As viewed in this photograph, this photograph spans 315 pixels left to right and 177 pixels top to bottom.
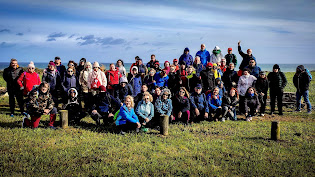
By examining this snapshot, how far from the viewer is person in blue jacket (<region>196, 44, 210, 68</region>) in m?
15.2

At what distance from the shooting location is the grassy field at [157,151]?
6328mm

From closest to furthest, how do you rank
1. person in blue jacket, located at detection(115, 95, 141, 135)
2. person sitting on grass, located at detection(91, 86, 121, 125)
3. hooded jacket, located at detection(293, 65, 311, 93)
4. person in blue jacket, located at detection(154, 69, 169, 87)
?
person in blue jacket, located at detection(115, 95, 141, 135) < person sitting on grass, located at detection(91, 86, 121, 125) < person in blue jacket, located at detection(154, 69, 169, 87) < hooded jacket, located at detection(293, 65, 311, 93)

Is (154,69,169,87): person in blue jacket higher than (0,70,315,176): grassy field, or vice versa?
(154,69,169,87): person in blue jacket

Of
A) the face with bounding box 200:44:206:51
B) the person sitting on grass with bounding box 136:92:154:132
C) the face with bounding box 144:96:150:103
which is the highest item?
the face with bounding box 200:44:206:51

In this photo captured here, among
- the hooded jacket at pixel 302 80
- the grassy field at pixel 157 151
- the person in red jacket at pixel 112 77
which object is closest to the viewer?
the grassy field at pixel 157 151

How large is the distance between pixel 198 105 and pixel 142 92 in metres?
2.59

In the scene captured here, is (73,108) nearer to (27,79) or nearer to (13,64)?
(27,79)

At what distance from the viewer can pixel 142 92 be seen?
11305mm

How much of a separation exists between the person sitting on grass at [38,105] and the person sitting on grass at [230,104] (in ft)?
24.7

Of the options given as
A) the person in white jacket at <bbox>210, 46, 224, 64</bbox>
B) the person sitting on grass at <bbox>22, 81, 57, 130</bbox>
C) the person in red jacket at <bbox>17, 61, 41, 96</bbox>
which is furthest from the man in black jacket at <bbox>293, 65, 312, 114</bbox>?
the person in red jacket at <bbox>17, 61, 41, 96</bbox>

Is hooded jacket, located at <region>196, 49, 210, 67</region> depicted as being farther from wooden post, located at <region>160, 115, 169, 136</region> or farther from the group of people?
wooden post, located at <region>160, 115, 169, 136</region>

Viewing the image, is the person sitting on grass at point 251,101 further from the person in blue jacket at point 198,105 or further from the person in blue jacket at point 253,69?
the person in blue jacket at point 198,105

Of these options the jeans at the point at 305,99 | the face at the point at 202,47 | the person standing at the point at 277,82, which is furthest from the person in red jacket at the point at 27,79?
the jeans at the point at 305,99

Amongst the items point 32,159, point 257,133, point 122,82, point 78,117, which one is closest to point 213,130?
point 257,133
